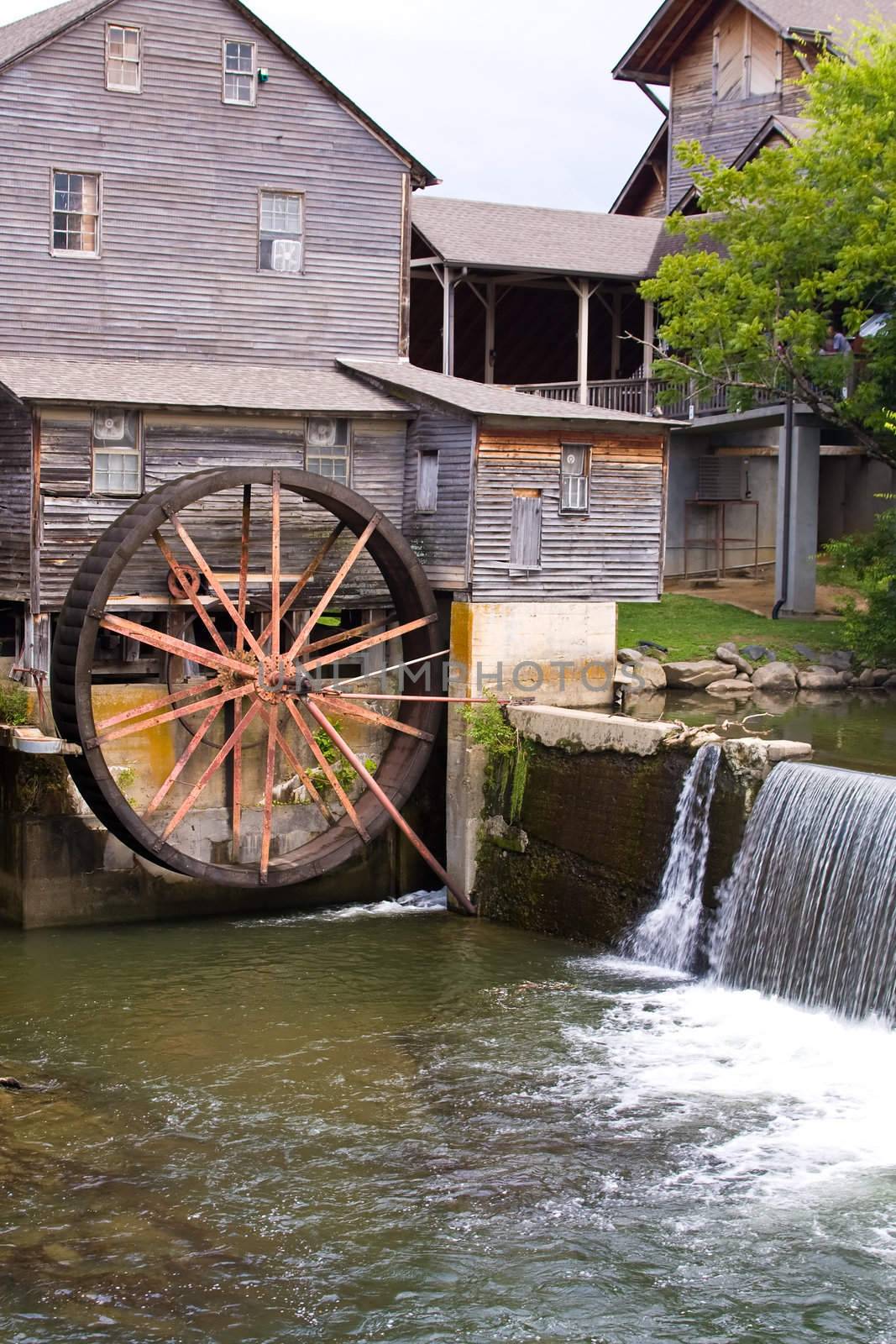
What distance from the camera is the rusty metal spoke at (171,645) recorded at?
1795 centimetres

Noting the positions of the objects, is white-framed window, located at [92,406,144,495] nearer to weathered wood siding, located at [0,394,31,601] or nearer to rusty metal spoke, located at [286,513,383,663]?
weathered wood siding, located at [0,394,31,601]

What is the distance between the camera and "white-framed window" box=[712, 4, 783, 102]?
3441 centimetres

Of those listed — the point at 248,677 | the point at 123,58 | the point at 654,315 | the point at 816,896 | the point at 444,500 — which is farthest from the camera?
the point at 654,315

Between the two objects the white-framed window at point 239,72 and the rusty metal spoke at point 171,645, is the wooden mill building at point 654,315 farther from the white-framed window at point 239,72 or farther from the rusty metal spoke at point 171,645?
the rusty metal spoke at point 171,645

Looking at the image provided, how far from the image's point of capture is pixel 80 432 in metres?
19.1

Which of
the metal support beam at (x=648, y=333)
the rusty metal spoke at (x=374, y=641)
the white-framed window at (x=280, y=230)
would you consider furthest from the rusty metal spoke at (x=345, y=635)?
the metal support beam at (x=648, y=333)

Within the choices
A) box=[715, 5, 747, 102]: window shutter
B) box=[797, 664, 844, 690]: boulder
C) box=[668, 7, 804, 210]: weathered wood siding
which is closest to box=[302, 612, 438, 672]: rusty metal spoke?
box=[797, 664, 844, 690]: boulder

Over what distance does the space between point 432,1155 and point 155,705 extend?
7705mm

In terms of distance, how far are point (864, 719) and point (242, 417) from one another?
31.8ft

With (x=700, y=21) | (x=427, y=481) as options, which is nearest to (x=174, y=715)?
(x=427, y=481)

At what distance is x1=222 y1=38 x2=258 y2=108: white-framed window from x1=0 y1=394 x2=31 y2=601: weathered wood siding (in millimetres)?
5158

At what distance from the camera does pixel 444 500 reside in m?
20.6

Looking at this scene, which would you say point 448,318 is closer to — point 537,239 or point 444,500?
point 537,239

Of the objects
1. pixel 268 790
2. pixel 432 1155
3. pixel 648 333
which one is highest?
pixel 648 333
